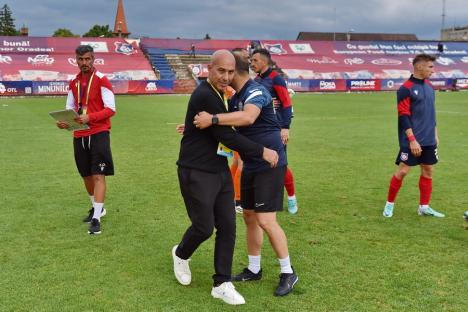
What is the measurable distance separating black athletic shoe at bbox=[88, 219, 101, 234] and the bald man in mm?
1893

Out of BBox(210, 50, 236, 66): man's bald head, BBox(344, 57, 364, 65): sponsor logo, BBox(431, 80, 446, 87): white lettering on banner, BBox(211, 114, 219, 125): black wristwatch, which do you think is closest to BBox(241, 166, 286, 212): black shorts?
BBox(211, 114, 219, 125): black wristwatch

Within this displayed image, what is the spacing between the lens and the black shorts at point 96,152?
6285mm

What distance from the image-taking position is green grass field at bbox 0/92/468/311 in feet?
14.2

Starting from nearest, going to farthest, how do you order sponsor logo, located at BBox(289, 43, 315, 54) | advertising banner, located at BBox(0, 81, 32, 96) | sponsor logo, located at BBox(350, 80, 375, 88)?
advertising banner, located at BBox(0, 81, 32, 96)
sponsor logo, located at BBox(350, 80, 375, 88)
sponsor logo, located at BBox(289, 43, 315, 54)

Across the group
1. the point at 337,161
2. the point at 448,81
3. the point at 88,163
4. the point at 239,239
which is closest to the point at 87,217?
the point at 88,163

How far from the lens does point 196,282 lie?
471 cm

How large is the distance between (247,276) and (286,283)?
1.50 ft

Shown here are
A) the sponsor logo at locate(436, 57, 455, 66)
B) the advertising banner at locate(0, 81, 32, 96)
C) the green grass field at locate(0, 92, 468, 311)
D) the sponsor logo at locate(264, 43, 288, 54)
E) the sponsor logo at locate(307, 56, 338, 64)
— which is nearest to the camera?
the green grass field at locate(0, 92, 468, 311)

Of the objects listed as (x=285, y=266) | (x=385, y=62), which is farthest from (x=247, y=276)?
(x=385, y=62)

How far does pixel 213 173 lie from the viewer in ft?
13.9

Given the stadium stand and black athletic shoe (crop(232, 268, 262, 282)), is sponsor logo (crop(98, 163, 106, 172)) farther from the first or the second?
the stadium stand

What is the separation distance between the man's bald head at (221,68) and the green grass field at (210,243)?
1842mm

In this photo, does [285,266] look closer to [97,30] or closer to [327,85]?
[327,85]

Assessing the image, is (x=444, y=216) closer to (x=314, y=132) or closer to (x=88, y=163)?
(x=88, y=163)
